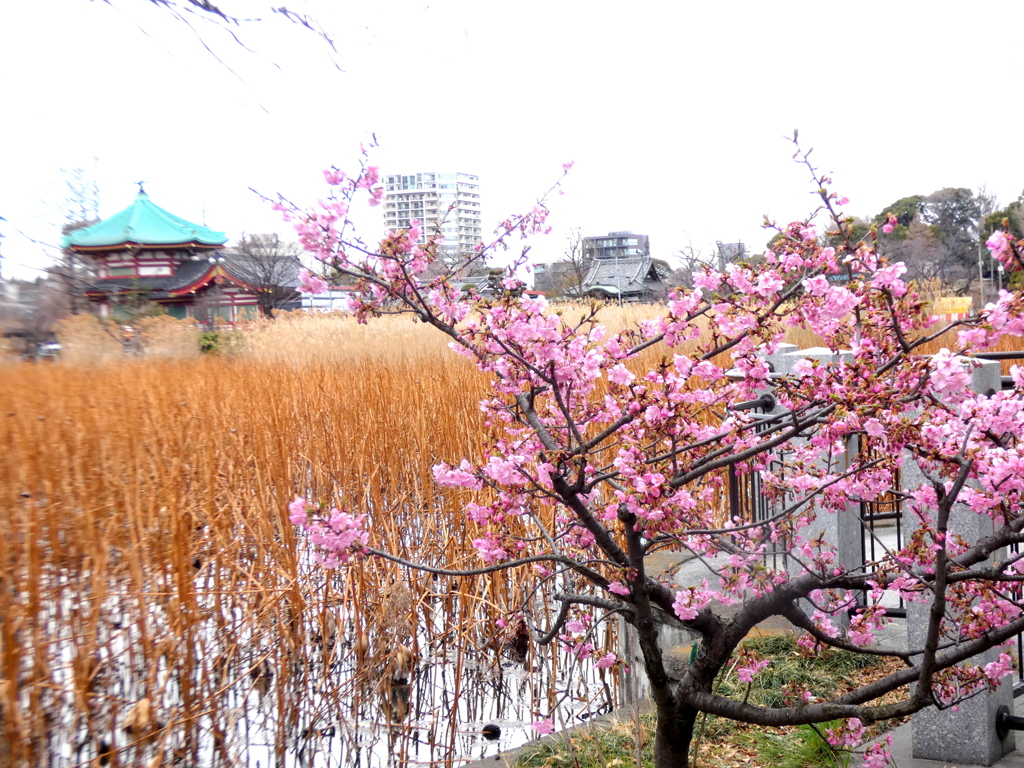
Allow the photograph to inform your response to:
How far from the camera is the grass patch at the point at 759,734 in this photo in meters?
1.94

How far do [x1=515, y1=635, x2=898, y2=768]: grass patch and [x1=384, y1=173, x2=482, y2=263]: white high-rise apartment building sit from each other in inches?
55.0

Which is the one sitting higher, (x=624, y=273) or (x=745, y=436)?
(x=624, y=273)

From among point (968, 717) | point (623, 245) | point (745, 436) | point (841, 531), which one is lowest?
point (968, 717)

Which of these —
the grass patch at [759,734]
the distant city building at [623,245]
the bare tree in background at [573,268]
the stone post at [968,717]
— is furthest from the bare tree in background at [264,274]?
the distant city building at [623,245]

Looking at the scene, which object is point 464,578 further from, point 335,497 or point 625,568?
point 625,568

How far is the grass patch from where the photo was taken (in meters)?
1.94

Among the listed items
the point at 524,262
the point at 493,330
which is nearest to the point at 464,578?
the point at 524,262

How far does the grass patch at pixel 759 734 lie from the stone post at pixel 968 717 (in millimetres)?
223

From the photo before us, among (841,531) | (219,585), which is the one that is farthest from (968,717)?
(219,585)

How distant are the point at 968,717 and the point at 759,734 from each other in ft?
1.71

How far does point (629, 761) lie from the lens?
2090 mm

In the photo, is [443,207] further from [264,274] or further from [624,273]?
[624,273]

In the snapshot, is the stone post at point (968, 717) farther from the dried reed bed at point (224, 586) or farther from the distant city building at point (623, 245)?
the distant city building at point (623, 245)

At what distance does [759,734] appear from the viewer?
2133mm
